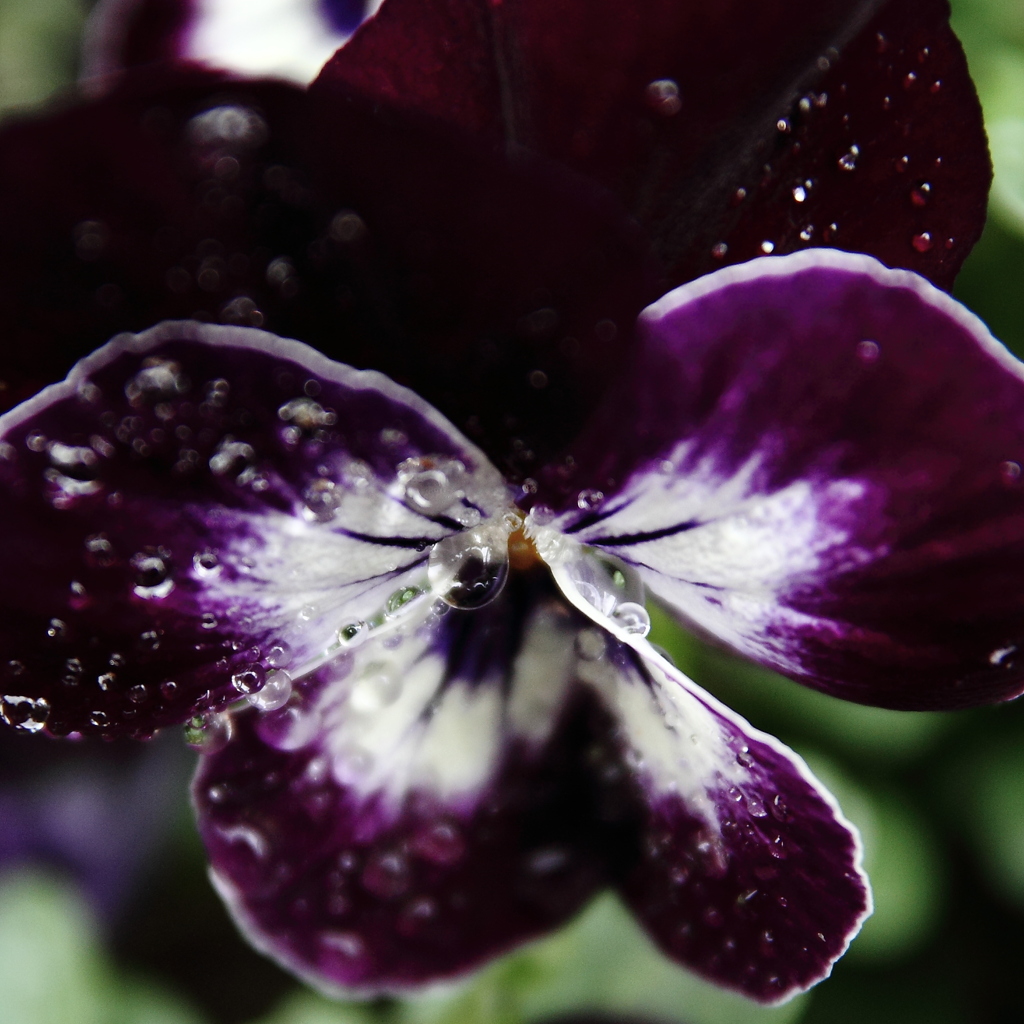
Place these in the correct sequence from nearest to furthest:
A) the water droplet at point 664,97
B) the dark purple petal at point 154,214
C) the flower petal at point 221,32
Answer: the dark purple petal at point 154,214 < the water droplet at point 664,97 < the flower petal at point 221,32

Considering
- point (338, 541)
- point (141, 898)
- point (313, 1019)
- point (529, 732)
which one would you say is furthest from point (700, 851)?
point (141, 898)

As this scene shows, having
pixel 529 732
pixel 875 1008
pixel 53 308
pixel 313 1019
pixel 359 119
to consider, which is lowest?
pixel 313 1019

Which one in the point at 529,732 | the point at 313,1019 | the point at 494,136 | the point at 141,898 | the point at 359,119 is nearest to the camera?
the point at 359,119

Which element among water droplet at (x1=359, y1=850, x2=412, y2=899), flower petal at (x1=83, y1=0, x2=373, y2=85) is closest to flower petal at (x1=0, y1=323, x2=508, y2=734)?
water droplet at (x1=359, y1=850, x2=412, y2=899)

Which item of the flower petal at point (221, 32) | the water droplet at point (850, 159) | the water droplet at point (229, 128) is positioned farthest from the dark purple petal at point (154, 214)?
the flower petal at point (221, 32)

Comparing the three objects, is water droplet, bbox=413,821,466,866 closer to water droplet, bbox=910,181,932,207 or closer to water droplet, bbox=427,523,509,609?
water droplet, bbox=427,523,509,609

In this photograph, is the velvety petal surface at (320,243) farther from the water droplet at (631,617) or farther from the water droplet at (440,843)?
the water droplet at (440,843)

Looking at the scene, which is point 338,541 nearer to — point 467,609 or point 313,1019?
point 467,609
